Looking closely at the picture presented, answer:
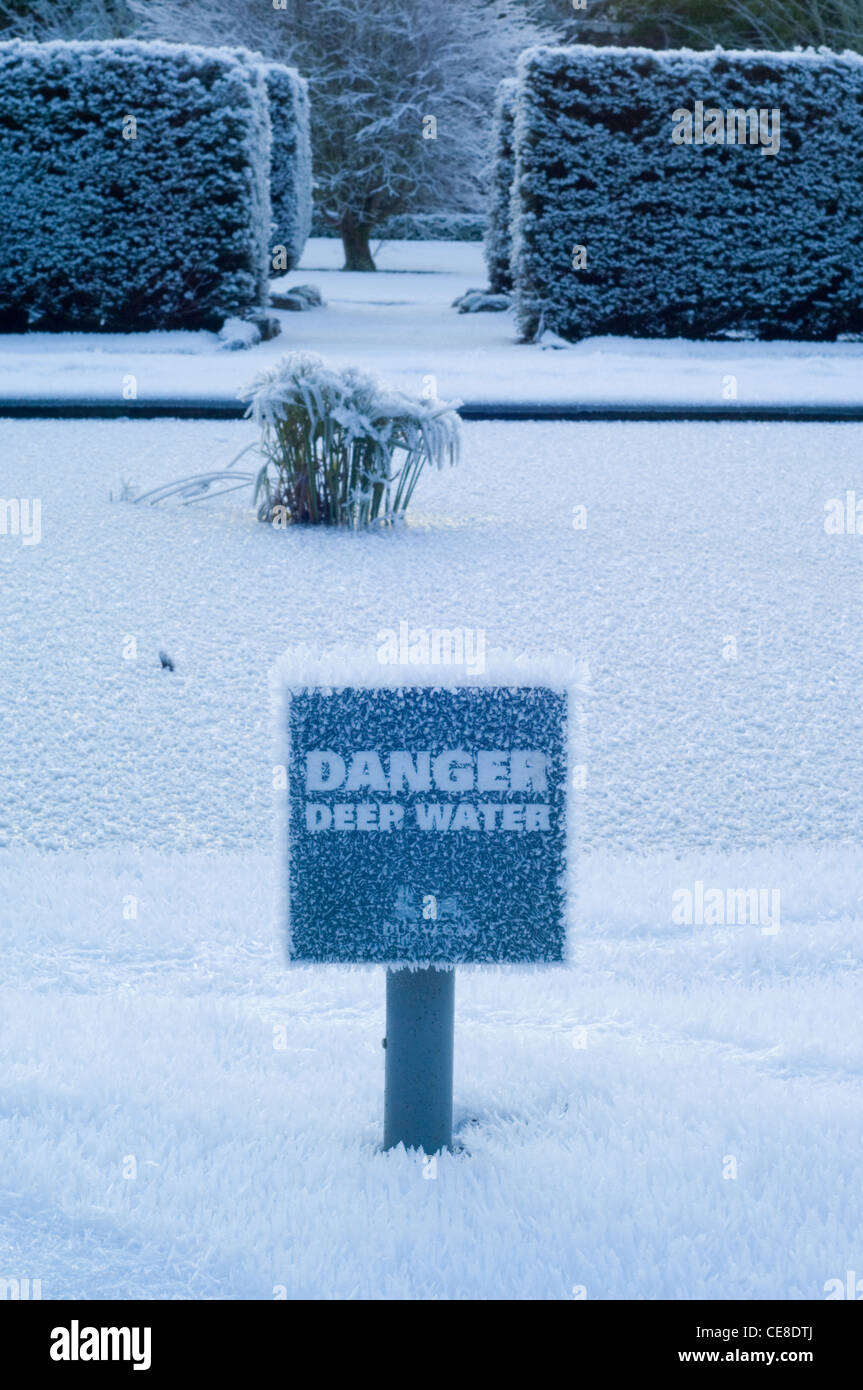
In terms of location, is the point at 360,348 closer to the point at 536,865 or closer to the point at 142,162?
the point at 142,162

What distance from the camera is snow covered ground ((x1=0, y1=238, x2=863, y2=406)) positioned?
8.41m

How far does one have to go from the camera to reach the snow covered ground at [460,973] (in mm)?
1385

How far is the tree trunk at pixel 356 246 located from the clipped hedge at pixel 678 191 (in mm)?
11742

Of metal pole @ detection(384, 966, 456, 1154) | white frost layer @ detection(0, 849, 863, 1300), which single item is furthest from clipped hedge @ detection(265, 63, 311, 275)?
metal pole @ detection(384, 966, 456, 1154)

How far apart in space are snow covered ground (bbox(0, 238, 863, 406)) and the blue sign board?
18.5 ft

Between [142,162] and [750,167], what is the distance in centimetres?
473

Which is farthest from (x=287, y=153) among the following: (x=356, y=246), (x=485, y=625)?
(x=485, y=625)

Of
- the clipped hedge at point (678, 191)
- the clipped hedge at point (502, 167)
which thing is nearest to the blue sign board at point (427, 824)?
the clipped hedge at point (678, 191)

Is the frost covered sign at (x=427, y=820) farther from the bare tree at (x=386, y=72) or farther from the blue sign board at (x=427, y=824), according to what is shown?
the bare tree at (x=386, y=72)

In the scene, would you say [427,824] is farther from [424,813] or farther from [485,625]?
[485,625]

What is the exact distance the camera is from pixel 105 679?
A: 363 centimetres

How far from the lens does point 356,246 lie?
23469mm

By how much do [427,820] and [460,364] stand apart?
948 cm
